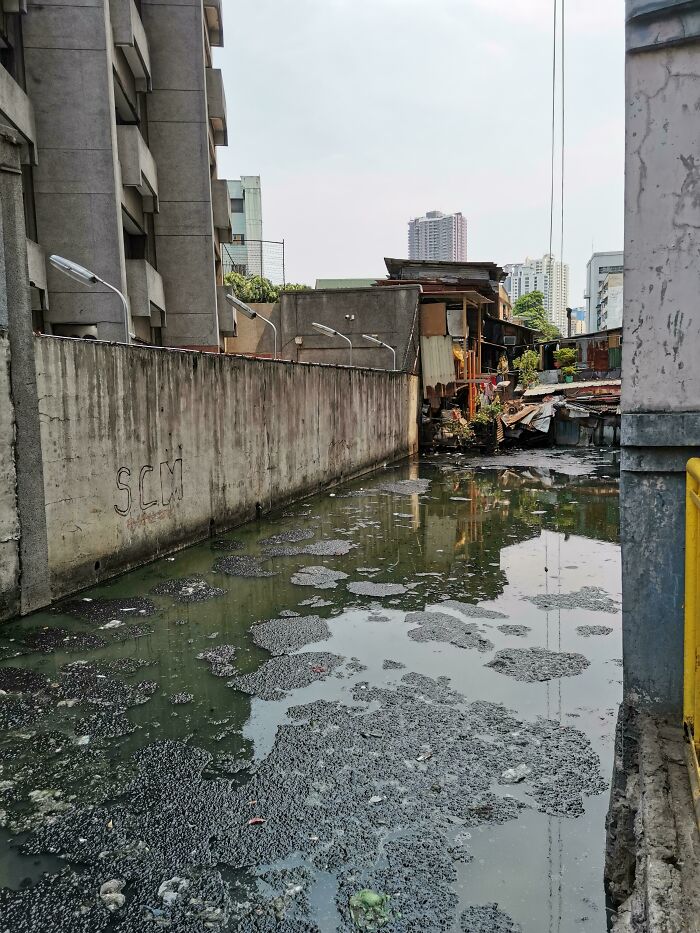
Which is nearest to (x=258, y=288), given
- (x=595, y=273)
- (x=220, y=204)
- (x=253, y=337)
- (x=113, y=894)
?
(x=253, y=337)

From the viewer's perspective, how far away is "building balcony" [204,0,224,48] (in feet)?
62.7

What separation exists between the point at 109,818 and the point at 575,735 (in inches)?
97.5

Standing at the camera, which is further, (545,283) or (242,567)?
(545,283)

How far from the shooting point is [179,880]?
2.79 metres

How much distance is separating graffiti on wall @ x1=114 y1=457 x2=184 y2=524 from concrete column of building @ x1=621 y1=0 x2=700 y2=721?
5.48 meters

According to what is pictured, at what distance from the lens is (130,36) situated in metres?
12.7

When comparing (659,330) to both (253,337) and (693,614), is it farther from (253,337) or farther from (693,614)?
(253,337)

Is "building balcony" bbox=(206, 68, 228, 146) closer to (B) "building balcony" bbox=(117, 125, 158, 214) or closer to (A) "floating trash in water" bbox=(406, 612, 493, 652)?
(B) "building balcony" bbox=(117, 125, 158, 214)

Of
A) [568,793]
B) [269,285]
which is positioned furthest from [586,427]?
[269,285]

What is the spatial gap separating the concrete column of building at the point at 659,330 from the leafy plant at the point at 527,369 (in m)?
33.2

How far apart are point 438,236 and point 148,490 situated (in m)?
119

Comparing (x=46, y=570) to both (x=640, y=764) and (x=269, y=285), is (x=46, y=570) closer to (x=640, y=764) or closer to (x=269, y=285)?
(x=640, y=764)

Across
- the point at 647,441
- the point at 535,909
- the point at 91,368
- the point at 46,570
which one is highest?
the point at 91,368

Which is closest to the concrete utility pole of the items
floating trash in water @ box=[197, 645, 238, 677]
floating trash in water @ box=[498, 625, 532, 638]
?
floating trash in water @ box=[197, 645, 238, 677]
